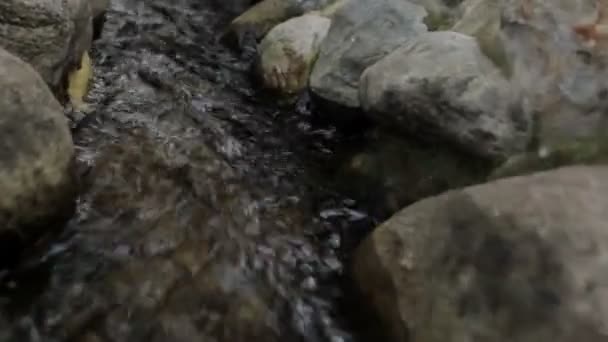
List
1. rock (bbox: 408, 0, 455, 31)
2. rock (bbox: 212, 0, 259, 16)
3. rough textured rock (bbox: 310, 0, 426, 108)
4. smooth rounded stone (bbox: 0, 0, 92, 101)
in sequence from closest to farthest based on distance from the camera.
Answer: smooth rounded stone (bbox: 0, 0, 92, 101) < rough textured rock (bbox: 310, 0, 426, 108) < rock (bbox: 408, 0, 455, 31) < rock (bbox: 212, 0, 259, 16)

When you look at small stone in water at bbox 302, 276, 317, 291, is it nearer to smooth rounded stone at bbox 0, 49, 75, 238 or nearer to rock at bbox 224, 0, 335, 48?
smooth rounded stone at bbox 0, 49, 75, 238

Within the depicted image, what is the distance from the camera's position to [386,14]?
20.5ft

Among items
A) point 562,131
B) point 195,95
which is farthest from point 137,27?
point 562,131

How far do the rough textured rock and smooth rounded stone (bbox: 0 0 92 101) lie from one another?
2.34 meters

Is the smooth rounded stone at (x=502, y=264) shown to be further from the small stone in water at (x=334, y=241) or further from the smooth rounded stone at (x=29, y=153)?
the smooth rounded stone at (x=29, y=153)

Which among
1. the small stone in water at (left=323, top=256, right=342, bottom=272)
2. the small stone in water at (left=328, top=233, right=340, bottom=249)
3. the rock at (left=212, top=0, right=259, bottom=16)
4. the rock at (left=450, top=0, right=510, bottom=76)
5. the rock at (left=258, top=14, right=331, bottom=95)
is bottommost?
the rock at (left=212, top=0, right=259, bottom=16)

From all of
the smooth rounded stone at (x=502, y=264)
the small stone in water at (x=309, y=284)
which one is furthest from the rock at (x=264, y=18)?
the smooth rounded stone at (x=502, y=264)

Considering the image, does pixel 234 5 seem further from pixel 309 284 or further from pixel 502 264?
pixel 502 264

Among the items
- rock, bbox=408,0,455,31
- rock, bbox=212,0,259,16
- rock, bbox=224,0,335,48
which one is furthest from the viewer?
rock, bbox=212,0,259,16

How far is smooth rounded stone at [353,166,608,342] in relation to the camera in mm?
2824

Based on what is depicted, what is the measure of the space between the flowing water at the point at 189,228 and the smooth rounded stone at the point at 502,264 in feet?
1.93

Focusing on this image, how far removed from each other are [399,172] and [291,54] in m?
2.40

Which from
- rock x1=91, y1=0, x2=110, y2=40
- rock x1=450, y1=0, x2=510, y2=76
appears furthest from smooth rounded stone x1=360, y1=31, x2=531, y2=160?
rock x1=91, y1=0, x2=110, y2=40

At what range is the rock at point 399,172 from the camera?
4695 millimetres
